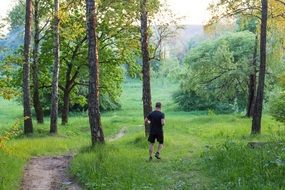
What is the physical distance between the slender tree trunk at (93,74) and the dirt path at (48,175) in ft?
4.95

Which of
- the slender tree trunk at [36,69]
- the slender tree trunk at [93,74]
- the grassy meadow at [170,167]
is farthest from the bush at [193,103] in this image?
the slender tree trunk at [93,74]

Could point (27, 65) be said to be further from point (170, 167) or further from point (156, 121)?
point (170, 167)

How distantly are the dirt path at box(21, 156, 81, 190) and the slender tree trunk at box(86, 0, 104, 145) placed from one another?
4.95ft

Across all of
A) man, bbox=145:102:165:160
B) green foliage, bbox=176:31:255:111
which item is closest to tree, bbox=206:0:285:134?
man, bbox=145:102:165:160

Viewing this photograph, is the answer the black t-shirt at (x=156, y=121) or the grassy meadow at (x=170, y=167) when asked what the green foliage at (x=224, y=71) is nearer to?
the grassy meadow at (x=170, y=167)

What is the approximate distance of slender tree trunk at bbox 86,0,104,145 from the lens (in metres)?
17.2

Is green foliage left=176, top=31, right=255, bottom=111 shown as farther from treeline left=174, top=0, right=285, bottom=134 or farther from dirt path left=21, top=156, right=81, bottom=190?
dirt path left=21, top=156, right=81, bottom=190

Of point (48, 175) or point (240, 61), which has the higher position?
point (240, 61)

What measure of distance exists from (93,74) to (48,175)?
4618mm

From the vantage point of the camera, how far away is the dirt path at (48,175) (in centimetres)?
1272

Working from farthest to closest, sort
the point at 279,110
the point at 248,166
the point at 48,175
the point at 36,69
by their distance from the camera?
the point at 36,69 < the point at 279,110 < the point at 48,175 < the point at 248,166

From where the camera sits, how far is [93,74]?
17562 millimetres

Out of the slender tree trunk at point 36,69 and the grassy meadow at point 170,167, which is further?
the slender tree trunk at point 36,69

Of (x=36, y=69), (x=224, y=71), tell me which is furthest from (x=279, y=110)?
(x=224, y=71)
